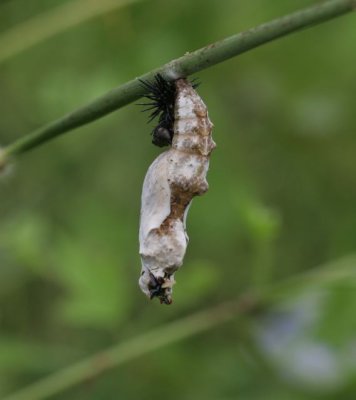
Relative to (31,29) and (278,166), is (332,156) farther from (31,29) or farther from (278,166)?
(31,29)

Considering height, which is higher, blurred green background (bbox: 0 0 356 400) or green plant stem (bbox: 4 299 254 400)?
blurred green background (bbox: 0 0 356 400)

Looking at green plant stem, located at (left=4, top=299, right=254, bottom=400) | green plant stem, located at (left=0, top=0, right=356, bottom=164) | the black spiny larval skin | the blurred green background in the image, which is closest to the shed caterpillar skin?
the black spiny larval skin

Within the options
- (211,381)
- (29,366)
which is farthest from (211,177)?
(29,366)

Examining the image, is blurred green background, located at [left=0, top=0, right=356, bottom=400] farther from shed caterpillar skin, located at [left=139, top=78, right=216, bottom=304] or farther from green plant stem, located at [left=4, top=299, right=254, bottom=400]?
shed caterpillar skin, located at [left=139, top=78, right=216, bottom=304]

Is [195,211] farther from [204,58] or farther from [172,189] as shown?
[204,58]

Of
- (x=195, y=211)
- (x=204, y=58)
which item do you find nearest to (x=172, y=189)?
(x=204, y=58)
